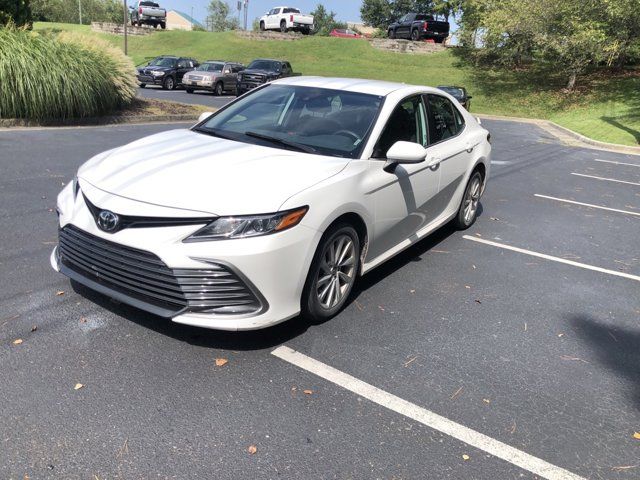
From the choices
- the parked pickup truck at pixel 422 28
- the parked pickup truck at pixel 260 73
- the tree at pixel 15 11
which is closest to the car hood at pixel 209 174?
the tree at pixel 15 11

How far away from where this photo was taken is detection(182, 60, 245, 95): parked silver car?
24031 mm

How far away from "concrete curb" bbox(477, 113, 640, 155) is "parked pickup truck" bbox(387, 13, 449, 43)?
56.4 ft

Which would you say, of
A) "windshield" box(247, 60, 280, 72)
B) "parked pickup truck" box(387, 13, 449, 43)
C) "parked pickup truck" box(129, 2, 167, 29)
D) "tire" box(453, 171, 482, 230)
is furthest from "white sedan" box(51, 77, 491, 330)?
"parked pickup truck" box(129, 2, 167, 29)

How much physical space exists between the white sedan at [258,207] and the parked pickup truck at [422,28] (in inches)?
1479

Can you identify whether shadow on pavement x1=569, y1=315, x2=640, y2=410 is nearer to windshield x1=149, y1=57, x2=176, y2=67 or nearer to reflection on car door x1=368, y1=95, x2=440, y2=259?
reflection on car door x1=368, y1=95, x2=440, y2=259

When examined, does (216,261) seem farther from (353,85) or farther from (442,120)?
(442,120)

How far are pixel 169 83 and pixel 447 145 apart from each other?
2312cm

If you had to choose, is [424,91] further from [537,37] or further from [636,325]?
[537,37]

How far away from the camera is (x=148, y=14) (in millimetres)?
46031

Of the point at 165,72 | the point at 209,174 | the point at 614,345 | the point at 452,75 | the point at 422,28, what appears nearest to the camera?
the point at 209,174

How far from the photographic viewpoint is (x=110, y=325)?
3.52 m

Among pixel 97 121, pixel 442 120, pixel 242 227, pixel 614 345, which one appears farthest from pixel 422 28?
pixel 242 227

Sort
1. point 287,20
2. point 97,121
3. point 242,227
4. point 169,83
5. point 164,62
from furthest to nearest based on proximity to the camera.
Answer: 1. point 287,20
2. point 164,62
3. point 169,83
4. point 97,121
5. point 242,227

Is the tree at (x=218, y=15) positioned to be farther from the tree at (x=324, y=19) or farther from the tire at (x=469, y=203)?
the tire at (x=469, y=203)
